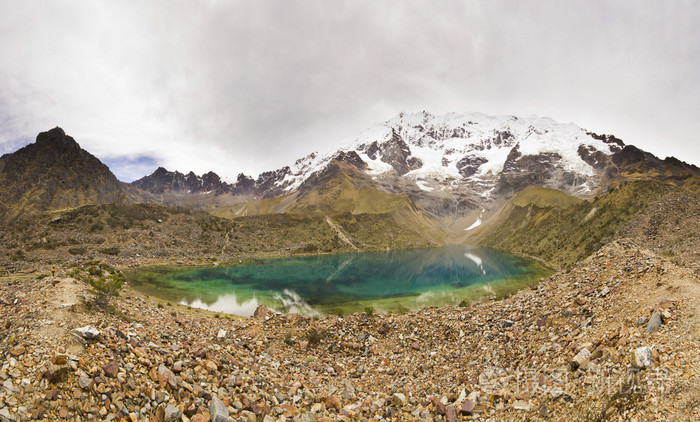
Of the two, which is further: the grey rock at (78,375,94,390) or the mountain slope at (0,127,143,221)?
the mountain slope at (0,127,143,221)

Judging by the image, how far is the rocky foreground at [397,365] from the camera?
7.68 m

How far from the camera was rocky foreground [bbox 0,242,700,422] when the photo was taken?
7680 mm

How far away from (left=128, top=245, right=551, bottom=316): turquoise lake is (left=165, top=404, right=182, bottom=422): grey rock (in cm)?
2990

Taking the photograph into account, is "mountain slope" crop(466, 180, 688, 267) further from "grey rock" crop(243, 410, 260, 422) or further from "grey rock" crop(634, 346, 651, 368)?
"grey rock" crop(243, 410, 260, 422)

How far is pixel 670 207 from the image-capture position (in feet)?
192

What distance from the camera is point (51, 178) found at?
5768 inches

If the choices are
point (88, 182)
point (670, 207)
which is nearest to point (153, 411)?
point (670, 207)

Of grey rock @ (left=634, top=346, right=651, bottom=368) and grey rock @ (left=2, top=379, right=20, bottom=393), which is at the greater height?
grey rock @ (left=634, top=346, right=651, bottom=368)

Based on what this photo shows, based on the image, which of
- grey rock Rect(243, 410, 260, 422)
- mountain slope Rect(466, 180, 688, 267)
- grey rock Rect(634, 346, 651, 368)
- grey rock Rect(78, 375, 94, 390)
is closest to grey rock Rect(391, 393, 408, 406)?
grey rock Rect(243, 410, 260, 422)

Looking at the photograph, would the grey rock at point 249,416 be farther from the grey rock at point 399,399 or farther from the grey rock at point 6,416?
the grey rock at point 399,399

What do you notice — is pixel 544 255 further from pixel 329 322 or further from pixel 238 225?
pixel 238 225

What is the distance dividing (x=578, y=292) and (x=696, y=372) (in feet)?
34.6

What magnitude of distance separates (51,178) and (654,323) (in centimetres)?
20762

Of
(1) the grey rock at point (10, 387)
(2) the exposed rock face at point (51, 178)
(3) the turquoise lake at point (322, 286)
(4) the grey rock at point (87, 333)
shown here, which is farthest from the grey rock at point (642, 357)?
(2) the exposed rock face at point (51, 178)
